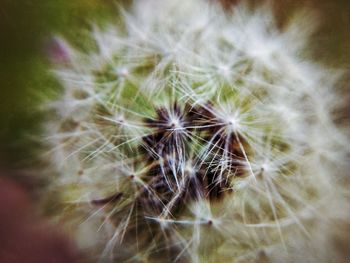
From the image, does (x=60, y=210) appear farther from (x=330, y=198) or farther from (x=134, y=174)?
(x=330, y=198)

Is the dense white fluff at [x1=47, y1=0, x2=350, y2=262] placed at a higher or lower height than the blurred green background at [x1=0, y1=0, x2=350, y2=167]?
lower

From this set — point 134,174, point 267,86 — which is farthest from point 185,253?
point 267,86

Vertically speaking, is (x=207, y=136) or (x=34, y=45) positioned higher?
(x=34, y=45)

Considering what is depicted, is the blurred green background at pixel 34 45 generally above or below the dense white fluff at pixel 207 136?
above

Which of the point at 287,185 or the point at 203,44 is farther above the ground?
the point at 203,44
